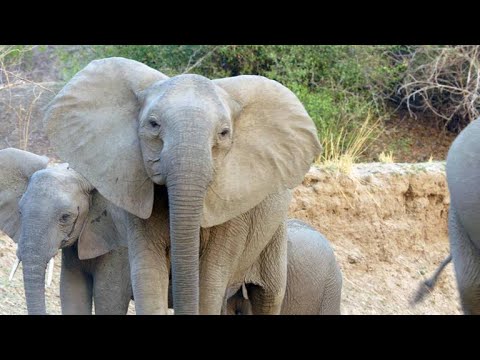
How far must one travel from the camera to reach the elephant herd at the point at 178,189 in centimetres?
537

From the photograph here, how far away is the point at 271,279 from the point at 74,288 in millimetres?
1228

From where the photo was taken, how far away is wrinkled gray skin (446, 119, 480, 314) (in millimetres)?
5801

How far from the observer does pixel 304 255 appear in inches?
316

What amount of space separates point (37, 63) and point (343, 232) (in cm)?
601

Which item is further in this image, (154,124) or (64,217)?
(64,217)

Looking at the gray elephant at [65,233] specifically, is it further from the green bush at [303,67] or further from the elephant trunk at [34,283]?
the green bush at [303,67]

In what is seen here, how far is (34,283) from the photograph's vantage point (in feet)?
21.7

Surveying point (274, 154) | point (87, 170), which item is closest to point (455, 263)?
point (274, 154)

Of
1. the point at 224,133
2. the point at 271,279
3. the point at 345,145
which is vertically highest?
A: the point at 224,133

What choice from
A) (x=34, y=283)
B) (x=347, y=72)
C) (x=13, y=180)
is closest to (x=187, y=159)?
(x=34, y=283)

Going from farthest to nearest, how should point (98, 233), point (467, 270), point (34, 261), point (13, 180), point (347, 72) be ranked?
point (347, 72)
point (13, 180)
point (98, 233)
point (34, 261)
point (467, 270)

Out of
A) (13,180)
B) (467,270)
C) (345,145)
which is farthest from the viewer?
(345,145)

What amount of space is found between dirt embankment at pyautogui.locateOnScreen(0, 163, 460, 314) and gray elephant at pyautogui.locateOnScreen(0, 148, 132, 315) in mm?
3673

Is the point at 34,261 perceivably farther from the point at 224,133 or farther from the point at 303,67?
the point at 303,67
